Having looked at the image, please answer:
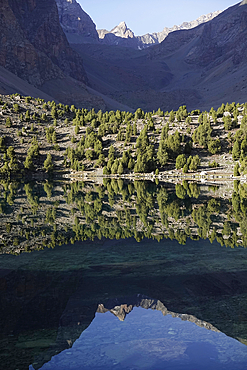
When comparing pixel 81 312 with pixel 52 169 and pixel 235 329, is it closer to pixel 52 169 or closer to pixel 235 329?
pixel 235 329

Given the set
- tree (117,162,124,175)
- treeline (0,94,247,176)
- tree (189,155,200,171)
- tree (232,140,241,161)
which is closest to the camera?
tree (189,155,200,171)

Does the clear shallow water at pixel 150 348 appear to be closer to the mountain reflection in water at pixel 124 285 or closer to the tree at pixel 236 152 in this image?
the mountain reflection in water at pixel 124 285

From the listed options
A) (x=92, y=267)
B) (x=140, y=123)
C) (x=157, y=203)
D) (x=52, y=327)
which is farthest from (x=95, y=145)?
(x=52, y=327)

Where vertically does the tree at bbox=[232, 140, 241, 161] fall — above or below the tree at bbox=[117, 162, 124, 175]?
above

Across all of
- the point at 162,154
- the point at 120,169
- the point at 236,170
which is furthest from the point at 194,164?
the point at 120,169

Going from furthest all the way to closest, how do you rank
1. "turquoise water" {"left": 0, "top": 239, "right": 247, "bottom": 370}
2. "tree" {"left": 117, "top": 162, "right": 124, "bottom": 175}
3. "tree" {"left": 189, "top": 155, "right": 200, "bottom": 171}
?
"tree" {"left": 117, "top": 162, "right": 124, "bottom": 175}, "tree" {"left": 189, "top": 155, "right": 200, "bottom": 171}, "turquoise water" {"left": 0, "top": 239, "right": 247, "bottom": 370}

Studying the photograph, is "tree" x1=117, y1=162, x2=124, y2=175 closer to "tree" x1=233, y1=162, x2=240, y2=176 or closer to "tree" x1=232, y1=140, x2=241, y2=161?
"tree" x1=233, y1=162, x2=240, y2=176

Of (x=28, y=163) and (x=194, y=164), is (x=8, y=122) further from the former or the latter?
(x=194, y=164)

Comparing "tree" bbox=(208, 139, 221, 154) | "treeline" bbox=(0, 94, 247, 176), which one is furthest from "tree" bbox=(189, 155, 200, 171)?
"tree" bbox=(208, 139, 221, 154)

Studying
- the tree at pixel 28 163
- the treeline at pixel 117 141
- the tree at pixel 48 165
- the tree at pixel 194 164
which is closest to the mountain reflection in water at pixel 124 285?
the tree at pixel 194 164
